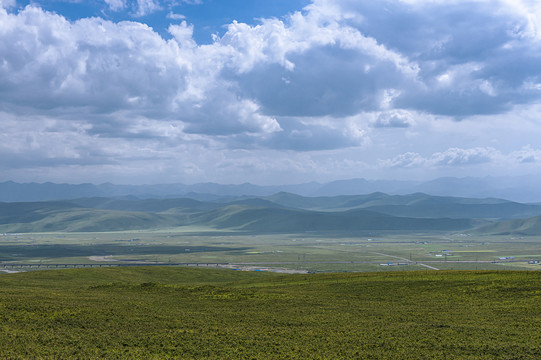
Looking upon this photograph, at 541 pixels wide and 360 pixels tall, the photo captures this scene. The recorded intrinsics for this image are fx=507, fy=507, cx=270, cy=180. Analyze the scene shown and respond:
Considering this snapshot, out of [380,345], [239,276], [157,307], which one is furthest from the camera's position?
[239,276]

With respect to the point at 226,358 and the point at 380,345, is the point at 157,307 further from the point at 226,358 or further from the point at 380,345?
the point at 380,345

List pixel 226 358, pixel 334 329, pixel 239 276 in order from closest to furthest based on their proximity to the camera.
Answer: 1. pixel 226 358
2. pixel 334 329
3. pixel 239 276

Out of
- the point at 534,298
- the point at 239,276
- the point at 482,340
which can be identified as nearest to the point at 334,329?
the point at 482,340

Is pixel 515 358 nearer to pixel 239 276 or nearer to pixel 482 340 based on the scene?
pixel 482 340

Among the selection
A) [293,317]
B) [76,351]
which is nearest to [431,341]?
[293,317]

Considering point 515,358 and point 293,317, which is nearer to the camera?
point 515,358

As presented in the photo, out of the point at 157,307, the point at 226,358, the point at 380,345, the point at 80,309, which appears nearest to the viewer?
the point at 226,358
